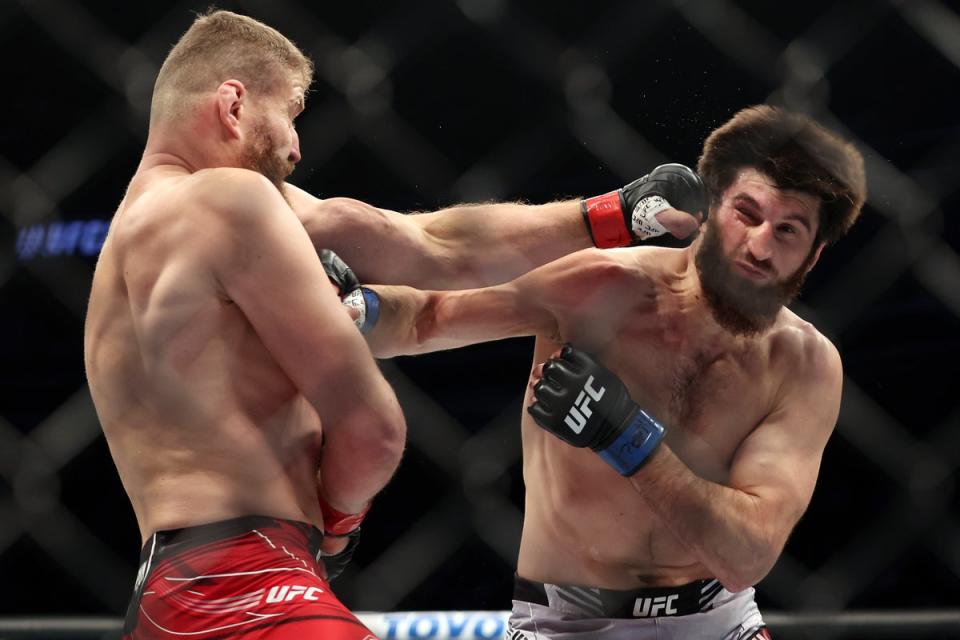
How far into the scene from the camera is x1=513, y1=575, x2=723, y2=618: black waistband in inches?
77.9

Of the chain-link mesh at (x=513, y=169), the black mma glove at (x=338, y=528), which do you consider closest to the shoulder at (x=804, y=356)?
the black mma glove at (x=338, y=528)

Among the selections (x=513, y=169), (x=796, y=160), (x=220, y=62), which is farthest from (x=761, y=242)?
(x=513, y=169)

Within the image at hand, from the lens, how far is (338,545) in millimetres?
1778

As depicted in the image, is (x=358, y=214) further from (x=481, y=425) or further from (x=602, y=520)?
(x=481, y=425)

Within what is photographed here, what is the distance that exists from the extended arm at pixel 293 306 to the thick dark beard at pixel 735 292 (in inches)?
30.2

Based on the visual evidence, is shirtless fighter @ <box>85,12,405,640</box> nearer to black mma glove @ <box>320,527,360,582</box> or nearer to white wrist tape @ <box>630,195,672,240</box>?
black mma glove @ <box>320,527,360,582</box>

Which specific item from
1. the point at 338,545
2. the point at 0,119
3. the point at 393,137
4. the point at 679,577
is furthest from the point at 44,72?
the point at 679,577

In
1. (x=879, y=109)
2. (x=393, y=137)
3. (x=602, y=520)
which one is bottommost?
(x=393, y=137)

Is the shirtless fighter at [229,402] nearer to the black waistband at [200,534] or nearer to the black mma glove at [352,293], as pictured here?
the black waistband at [200,534]

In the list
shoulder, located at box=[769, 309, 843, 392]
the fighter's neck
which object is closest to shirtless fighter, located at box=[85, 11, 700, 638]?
the fighter's neck

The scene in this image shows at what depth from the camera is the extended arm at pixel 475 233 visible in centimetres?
220

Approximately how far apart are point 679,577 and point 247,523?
2.88ft

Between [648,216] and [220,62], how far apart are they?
2.78ft

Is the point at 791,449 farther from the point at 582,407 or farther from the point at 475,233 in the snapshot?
the point at 475,233
